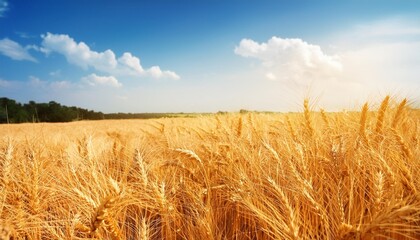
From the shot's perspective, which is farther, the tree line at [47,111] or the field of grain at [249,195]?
the tree line at [47,111]

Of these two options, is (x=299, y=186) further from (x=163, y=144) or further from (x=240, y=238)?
(x=163, y=144)

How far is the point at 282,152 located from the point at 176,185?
0.84 metres

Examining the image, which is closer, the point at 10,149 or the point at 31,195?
the point at 31,195

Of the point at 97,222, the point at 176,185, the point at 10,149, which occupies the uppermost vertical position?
the point at 10,149

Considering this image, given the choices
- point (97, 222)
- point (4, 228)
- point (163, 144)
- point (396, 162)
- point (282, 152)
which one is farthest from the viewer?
point (163, 144)

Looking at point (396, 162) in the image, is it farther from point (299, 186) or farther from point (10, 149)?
point (10, 149)

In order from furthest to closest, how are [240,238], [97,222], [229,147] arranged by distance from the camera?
[229,147]
[240,238]
[97,222]

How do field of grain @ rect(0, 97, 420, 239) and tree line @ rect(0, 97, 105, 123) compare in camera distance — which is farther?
tree line @ rect(0, 97, 105, 123)

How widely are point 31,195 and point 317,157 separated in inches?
67.2

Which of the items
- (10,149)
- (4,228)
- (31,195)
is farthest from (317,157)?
(10,149)

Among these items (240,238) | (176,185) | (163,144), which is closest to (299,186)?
(240,238)

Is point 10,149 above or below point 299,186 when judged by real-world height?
above

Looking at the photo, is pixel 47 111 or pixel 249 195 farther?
pixel 47 111

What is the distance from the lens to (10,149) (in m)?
1.68
